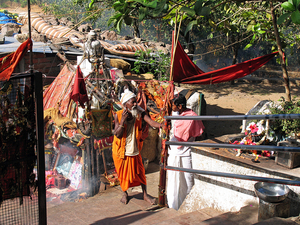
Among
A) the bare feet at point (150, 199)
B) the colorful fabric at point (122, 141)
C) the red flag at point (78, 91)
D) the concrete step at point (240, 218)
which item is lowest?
the bare feet at point (150, 199)

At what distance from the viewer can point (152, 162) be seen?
24.2 ft

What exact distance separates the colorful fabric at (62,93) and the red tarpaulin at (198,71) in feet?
9.44

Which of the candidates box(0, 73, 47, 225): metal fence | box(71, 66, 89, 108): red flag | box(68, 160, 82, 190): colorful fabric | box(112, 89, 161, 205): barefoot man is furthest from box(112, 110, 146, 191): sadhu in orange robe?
box(68, 160, 82, 190): colorful fabric

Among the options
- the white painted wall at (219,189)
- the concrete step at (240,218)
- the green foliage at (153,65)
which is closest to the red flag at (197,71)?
the white painted wall at (219,189)

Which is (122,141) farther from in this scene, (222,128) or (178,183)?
(222,128)

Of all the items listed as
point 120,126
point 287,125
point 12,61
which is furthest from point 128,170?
point 287,125

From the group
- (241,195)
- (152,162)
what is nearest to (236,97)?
(152,162)

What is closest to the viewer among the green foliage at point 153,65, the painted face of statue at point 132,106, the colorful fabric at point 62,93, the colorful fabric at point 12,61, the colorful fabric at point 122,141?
the colorful fabric at point 12,61

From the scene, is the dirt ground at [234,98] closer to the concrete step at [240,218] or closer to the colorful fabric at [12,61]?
the concrete step at [240,218]

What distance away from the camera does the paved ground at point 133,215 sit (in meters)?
2.95

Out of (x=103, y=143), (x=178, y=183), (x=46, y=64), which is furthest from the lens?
(x=46, y=64)

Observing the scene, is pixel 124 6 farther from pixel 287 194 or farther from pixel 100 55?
pixel 100 55

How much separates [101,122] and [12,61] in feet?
9.70

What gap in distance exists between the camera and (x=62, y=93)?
648 cm
